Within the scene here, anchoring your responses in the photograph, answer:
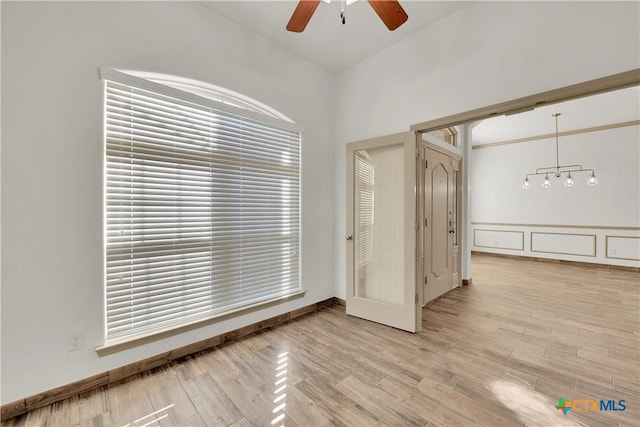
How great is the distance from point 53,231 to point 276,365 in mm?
1908

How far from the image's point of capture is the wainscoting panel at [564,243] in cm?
588

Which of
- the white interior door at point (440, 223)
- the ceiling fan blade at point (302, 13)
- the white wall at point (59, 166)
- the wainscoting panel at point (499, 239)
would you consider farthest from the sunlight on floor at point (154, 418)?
the wainscoting panel at point (499, 239)

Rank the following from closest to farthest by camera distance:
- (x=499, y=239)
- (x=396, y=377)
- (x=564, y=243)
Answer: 1. (x=396, y=377)
2. (x=564, y=243)
3. (x=499, y=239)

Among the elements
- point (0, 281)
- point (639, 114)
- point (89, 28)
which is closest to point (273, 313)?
point (0, 281)

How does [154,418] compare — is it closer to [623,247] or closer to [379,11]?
[379,11]

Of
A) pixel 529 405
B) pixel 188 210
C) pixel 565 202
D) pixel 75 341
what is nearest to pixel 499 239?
pixel 565 202

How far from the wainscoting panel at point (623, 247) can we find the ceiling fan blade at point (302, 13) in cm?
762

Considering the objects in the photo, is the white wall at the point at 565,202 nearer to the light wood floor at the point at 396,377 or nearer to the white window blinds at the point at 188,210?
the light wood floor at the point at 396,377

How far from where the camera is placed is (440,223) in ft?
12.9

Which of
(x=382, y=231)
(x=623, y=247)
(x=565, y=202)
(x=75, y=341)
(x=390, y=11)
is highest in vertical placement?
(x=390, y=11)

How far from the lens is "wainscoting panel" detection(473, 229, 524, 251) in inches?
271

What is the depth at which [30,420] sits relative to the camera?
165 cm

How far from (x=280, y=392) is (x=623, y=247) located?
24.8ft

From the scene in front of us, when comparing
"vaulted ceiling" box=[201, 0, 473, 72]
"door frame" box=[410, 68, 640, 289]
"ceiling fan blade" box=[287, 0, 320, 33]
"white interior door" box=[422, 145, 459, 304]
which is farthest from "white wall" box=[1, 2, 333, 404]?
"white interior door" box=[422, 145, 459, 304]
